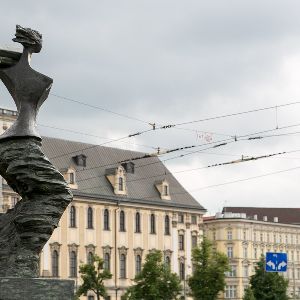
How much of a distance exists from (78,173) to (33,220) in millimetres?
62555

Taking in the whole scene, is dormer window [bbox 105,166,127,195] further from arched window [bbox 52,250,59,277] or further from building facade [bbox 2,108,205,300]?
arched window [bbox 52,250,59,277]

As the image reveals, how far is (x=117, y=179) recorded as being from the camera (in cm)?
7606

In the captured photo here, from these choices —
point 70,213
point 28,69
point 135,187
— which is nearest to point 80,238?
point 70,213

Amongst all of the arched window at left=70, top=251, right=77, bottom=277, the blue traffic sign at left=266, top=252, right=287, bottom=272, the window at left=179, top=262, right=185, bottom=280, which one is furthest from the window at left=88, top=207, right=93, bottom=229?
the blue traffic sign at left=266, top=252, right=287, bottom=272

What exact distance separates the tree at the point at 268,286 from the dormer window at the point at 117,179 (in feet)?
50.7

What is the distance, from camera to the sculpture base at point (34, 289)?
10141 millimetres

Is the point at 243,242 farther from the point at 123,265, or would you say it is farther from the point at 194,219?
the point at 123,265

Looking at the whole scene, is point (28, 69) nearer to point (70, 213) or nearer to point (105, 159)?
point (70, 213)

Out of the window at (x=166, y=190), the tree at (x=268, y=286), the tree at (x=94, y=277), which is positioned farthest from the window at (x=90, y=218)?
the tree at (x=268, y=286)

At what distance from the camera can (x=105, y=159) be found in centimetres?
7819

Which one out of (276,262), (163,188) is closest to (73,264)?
(163,188)

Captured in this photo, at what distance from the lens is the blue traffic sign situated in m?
35.3

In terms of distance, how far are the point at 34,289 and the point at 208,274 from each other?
44610mm

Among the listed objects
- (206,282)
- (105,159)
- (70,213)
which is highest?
(105,159)
